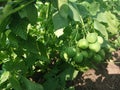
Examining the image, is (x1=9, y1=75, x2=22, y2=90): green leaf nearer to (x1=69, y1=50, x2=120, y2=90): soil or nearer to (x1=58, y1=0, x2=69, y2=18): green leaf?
(x1=58, y1=0, x2=69, y2=18): green leaf

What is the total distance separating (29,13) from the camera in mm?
1384

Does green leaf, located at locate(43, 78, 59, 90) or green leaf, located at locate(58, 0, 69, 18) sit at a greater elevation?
green leaf, located at locate(58, 0, 69, 18)

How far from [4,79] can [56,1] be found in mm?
675

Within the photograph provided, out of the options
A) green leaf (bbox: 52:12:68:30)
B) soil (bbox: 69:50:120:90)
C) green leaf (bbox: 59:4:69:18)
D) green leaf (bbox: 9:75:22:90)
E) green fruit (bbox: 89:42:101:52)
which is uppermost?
green leaf (bbox: 59:4:69:18)

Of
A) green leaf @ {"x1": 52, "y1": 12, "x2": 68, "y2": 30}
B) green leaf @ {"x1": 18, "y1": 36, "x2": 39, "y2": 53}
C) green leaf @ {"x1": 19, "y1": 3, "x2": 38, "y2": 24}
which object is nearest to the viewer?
green leaf @ {"x1": 19, "y1": 3, "x2": 38, "y2": 24}

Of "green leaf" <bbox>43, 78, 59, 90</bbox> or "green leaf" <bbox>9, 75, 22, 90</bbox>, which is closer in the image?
"green leaf" <bbox>9, 75, 22, 90</bbox>

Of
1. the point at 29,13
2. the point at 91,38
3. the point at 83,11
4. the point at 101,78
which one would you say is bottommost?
the point at 101,78

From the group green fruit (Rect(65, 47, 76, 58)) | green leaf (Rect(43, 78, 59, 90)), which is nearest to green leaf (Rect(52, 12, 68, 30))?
green fruit (Rect(65, 47, 76, 58))

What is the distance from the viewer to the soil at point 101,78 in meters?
3.14

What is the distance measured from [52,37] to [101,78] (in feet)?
3.10

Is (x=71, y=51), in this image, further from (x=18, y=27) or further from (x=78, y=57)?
(x=18, y=27)

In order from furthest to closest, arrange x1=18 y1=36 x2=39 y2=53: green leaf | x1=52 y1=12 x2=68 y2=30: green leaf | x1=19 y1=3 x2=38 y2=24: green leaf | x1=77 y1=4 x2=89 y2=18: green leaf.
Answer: x1=77 y1=4 x2=89 y2=18: green leaf → x1=18 y1=36 x2=39 y2=53: green leaf → x1=52 y1=12 x2=68 y2=30: green leaf → x1=19 y1=3 x2=38 y2=24: green leaf

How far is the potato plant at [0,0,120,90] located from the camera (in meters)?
1.42

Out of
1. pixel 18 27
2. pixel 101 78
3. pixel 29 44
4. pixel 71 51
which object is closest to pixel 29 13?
pixel 18 27
